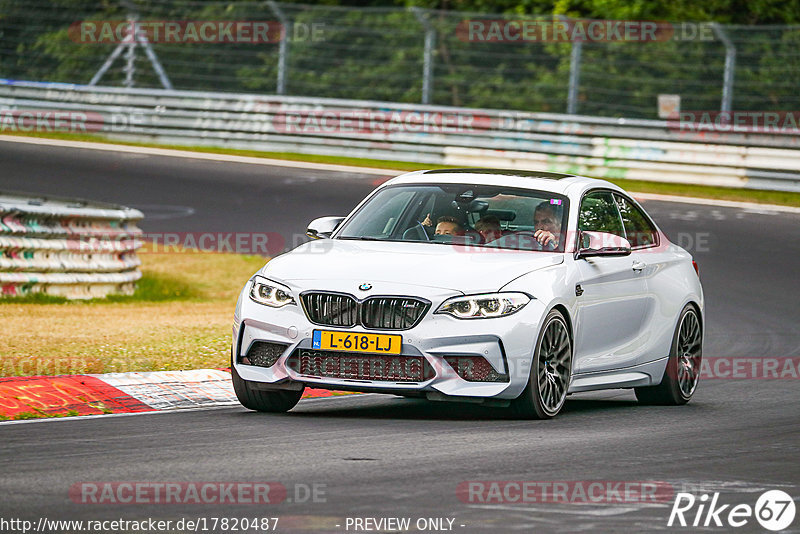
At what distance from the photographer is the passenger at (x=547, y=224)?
1016 cm

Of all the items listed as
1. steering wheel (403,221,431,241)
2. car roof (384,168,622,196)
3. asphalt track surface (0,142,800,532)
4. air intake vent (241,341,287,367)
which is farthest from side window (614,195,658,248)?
air intake vent (241,341,287,367)

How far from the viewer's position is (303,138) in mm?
30031

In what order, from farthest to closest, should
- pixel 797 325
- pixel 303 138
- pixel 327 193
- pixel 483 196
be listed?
pixel 303 138 → pixel 327 193 → pixel 797 325 → pixel 483 196

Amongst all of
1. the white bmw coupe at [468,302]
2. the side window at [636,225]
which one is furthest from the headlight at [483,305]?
the side window at [636,225]

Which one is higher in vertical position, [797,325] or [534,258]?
[534,258]

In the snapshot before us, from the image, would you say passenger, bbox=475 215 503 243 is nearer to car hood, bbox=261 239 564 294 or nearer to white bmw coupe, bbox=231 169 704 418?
white bmw coupe, bbox=231 169 704 418

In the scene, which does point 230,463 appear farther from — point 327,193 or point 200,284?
point 327,193

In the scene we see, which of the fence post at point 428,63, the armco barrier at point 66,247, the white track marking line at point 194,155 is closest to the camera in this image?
the armco barrier at point 66,247

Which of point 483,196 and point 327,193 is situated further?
point 327,193

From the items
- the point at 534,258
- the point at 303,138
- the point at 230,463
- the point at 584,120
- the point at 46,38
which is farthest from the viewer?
the point at 46,38

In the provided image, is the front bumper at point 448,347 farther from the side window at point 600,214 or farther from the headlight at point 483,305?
the side window at point 600,214

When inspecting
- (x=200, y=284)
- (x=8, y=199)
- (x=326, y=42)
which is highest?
(x=326, y=42)

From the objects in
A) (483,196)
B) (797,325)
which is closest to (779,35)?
(797,325)

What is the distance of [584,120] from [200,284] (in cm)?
1045
